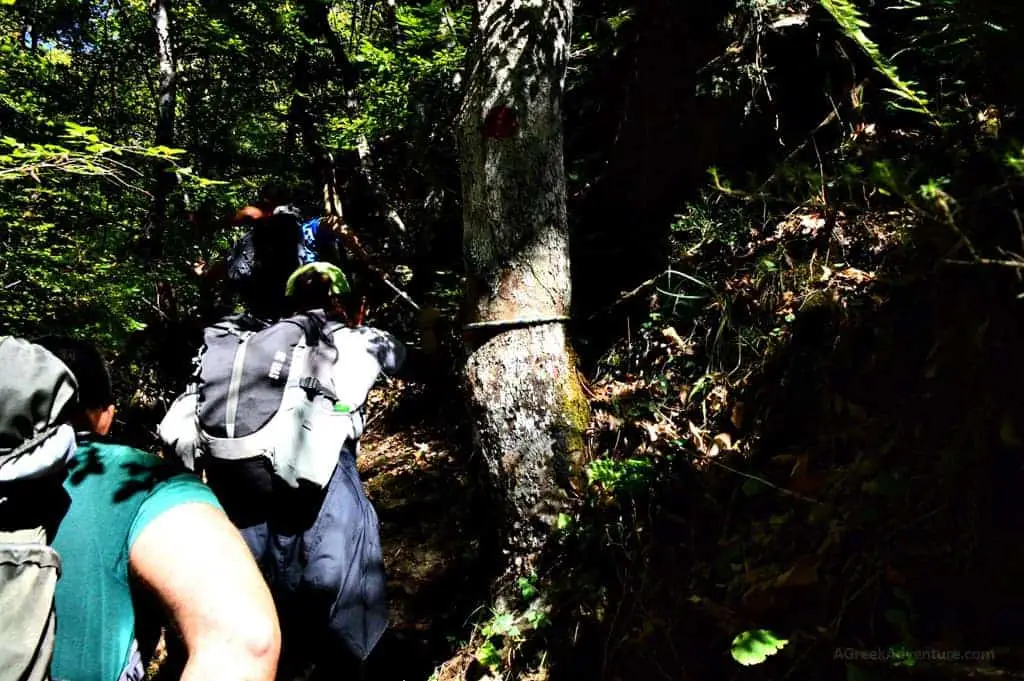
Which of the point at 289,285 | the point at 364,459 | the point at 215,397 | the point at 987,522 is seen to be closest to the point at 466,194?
the point at 289,285

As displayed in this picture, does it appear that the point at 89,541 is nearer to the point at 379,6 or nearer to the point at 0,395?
the point at 0,395

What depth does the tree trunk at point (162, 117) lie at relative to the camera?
5.00 metres

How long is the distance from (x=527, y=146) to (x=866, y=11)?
8.88 ft

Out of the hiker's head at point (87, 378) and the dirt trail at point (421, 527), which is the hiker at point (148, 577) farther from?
the dirt trail at point (421, 527)

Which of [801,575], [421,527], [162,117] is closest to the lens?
[801,575]

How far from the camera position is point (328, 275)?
3186 millimetres

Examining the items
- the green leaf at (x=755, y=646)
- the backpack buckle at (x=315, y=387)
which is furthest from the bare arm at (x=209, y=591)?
the green leaf at (x=755, y=646)

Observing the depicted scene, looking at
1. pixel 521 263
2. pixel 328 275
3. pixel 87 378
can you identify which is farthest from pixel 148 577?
pixel 521 263

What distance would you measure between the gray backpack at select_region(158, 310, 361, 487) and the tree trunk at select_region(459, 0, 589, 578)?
0.80 meters

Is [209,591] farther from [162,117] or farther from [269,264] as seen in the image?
[162,117]

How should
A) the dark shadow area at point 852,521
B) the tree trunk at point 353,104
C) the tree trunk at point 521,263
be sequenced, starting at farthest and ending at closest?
1. the tree trunk at point 353,104
2. the tree trunk at point 521,263
3. the dark shadow area at point 852,521

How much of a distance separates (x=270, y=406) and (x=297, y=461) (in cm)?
28

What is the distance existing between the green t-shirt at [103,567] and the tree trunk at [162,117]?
4.05 m

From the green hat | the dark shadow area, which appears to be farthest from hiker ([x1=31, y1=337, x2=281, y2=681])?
the dark shadow area
